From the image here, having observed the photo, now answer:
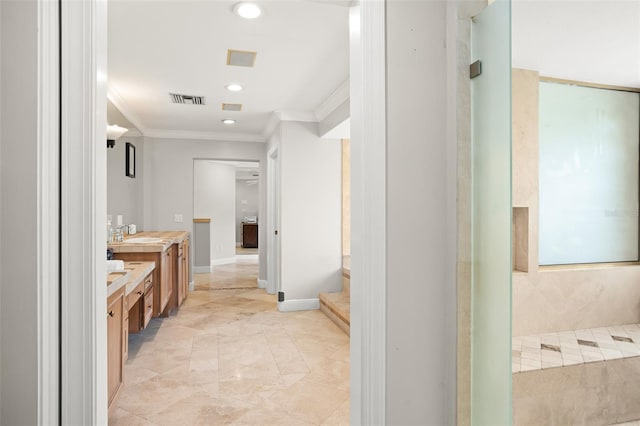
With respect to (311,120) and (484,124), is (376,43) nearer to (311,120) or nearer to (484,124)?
(484,124)

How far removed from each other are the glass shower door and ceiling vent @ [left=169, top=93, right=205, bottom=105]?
3.41m

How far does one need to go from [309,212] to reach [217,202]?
434 cm

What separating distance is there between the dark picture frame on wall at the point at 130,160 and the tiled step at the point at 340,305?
293 centimetres

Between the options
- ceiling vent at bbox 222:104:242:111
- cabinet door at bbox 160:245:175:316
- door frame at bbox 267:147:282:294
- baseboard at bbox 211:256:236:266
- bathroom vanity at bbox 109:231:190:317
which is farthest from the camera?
baseboard at bbox 211:256:236:266

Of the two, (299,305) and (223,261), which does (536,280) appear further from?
(223,261)

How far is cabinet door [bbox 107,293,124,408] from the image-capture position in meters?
2.02

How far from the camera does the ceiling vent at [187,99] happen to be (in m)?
4.17

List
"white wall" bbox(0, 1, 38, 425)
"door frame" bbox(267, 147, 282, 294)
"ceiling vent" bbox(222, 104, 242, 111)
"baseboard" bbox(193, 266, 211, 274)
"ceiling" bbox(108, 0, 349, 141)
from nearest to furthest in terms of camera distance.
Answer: "white wall" bbox(0, 1, 38, 425), "ceiling" bbox(108, 0, 349, 141), "ceiling vent" bbox(222, 104, 242, 111), "door frame" bbox(267, 147, 282, 294), "baseboard" bbox(193, 266, 211, 274)

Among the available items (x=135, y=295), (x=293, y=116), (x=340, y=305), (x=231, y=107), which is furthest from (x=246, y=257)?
(x=135, y=295)

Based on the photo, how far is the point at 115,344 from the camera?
2143 millimetres

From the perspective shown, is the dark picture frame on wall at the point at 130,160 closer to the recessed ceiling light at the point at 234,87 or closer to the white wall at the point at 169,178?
the white wall at the point at 169,178

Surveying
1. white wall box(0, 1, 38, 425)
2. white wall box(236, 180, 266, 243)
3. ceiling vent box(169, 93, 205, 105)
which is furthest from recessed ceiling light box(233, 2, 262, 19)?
white wall box(236, 180, 266, 243)

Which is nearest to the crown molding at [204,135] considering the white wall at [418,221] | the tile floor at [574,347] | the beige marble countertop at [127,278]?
the beige marble countertop at [127,278]

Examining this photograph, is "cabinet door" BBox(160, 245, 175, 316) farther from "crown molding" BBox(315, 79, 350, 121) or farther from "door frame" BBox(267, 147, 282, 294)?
"crown molding" BBox(315, 79, 350, 121)
